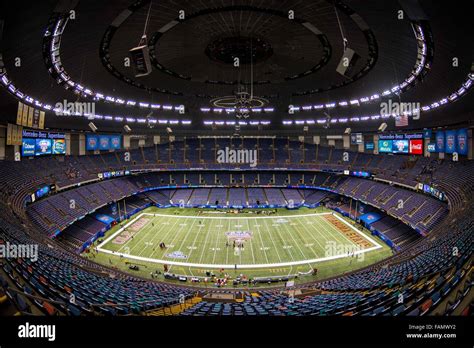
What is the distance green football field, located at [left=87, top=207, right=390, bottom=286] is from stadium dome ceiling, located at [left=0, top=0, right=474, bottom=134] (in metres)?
16.7

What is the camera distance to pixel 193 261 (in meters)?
23.4

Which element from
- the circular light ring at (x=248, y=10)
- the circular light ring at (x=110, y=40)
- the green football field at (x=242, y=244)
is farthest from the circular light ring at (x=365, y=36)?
the green football field at (x=242, y=244)

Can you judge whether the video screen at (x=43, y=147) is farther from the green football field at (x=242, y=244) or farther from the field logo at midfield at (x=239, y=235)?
the field logo at midfield at (x=239, y=235)

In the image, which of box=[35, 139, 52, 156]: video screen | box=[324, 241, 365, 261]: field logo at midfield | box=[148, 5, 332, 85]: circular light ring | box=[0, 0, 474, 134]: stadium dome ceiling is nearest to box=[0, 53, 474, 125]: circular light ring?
box=[0, 0, 474, 134]: stadium dome ceiling

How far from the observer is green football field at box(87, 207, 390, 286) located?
73.7 feet

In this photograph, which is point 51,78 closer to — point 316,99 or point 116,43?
point 116,43

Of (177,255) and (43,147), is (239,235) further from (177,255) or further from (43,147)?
(43,147)

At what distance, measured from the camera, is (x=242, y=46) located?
20859 millimetres

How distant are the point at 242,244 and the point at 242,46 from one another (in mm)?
19581

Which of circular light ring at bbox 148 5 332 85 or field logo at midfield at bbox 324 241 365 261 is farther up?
circular light ring at bbox 148 5 332 85

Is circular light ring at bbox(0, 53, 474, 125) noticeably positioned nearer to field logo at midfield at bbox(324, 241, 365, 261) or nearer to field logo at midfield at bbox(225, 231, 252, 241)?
field logo at midfield at bbox(324, 241, 365, 261)

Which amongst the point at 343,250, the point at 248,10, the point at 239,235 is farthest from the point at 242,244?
the point at 248,10

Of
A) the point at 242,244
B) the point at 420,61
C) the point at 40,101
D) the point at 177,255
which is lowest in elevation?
the point at 177,255

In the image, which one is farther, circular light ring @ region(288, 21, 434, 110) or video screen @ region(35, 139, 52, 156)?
video screen @ region(35, 139, 52, 156)
